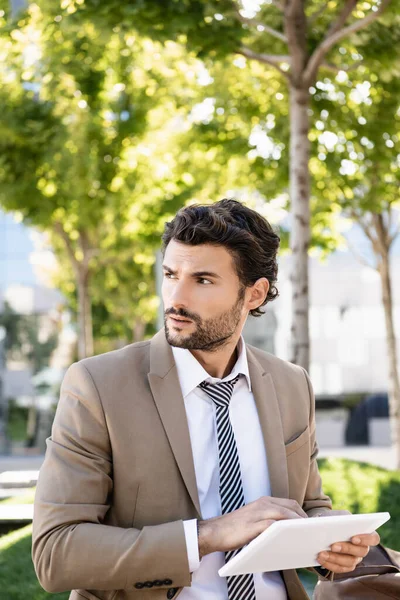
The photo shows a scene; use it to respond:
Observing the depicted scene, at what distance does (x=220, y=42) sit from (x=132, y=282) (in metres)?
15.3

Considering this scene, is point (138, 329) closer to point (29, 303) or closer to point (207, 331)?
point (29, 303)

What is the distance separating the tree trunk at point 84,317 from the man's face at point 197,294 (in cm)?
1250

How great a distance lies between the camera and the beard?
2594mm

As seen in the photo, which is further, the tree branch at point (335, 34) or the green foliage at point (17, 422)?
the green foliage at point (17, 422)

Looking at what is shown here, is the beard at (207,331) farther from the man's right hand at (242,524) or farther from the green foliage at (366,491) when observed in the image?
the green foliage at (366,491)

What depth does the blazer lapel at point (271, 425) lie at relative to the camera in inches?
107

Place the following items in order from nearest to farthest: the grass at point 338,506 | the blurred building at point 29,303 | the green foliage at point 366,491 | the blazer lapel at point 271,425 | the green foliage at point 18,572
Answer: the blazer lapel at point 271,425 → the green foliage at point 18,572 → the grass at point 338,506 → the green foliage at point 366,491 → the blurred building at point 29,303

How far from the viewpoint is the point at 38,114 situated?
1264 cm

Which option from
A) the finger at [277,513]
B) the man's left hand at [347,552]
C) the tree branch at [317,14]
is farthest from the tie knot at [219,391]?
the tree branch at [317,14]

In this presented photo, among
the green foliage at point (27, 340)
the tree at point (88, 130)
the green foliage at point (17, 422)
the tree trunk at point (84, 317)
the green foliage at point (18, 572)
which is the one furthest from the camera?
the green foliage at point (27, 340)

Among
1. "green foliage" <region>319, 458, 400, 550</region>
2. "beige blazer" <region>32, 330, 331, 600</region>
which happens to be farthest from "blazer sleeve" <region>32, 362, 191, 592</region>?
"green foliage" <region>319, 458, 400, 550</region>

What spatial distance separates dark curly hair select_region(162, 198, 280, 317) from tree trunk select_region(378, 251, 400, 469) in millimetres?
9309

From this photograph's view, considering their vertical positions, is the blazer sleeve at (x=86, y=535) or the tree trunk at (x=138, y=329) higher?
the blazer sleeve at (x=86, y=535)

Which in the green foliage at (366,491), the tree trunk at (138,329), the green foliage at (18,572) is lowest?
the tree trunk at (138,329)
